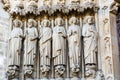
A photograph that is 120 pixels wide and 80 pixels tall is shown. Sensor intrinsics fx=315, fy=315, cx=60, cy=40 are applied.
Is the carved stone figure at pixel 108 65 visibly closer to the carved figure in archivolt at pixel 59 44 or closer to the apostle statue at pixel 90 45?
the apostle statue at pixel 90 45

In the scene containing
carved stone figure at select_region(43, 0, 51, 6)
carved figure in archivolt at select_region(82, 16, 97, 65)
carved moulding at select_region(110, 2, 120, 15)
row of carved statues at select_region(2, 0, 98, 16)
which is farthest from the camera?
carved stone figure at select_region(43, 0, 51, 6)

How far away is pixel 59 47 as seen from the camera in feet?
18.0

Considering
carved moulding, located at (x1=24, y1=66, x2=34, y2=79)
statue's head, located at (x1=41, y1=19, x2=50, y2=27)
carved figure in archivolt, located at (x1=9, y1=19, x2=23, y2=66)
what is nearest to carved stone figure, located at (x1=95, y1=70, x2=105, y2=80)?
carved moulding, located at (x1=24, y1=66, x2=34, y2=79)

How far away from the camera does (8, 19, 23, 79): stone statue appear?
17.9ft

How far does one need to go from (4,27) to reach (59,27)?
1047 mm

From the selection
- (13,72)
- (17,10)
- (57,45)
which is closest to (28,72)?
(13,72)

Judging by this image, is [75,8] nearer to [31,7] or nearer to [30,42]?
[31,7]

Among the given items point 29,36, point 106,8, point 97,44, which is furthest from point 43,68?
point 106,8

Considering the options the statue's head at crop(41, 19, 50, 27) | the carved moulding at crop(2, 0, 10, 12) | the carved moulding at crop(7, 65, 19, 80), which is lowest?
the carved moulding at crop(7, 65, 19, 80)

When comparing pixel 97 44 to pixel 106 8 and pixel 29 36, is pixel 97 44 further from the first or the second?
pixel 29 36

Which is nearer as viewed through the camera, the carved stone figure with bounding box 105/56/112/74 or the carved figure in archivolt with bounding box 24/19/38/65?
the carved stone figure with bounding box 105/56/112/74

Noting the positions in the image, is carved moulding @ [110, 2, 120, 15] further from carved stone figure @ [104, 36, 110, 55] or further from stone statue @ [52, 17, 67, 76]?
stone statue @ [52, 17, 67, 76]

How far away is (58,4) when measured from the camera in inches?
228

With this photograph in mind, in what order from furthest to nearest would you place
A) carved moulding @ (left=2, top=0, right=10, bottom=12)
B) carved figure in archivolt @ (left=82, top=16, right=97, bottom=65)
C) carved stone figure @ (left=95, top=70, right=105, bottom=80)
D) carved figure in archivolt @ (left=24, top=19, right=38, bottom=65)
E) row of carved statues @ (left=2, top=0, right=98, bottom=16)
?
carved moulding @ (left=2, top=0, right=10, bottom=12) → row of carved statues @ (left=2, top=0, right=98, bottom=16) → carved figure in archivolt @ (left=24, top=19, right=38, bottom=65) → carved figure in archivolt @ (left=82, top=16, right=97, bottom=65) → carved stone figure @ (left=95, top=70, right=105, bottom=80)
